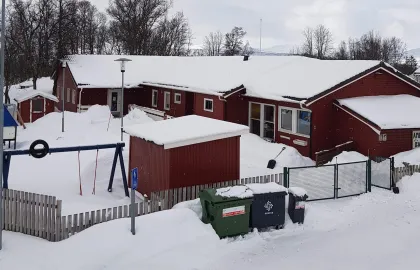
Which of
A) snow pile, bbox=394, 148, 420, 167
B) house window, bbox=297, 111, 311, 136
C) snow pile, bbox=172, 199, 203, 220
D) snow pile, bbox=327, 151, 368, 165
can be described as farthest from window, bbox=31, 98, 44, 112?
snow pile, bbox=172, 199, 203, 220

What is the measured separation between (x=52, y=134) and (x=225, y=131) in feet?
54.0

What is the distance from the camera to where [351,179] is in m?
16.6

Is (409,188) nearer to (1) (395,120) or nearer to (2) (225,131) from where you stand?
(1) (395,120)

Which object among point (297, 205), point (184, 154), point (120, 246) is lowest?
point (120, 246)

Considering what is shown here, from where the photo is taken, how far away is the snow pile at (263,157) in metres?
19.7

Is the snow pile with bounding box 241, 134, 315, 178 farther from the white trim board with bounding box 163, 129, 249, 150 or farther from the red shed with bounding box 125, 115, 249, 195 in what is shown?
the white trim board with bounding box 163, 129, 249, 150

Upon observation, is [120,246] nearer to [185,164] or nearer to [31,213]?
[31,213]

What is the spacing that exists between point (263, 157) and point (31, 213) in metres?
12.4

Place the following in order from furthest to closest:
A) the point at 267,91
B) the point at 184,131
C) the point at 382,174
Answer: the point at 267,91, the point at 382,174, the point at 184,131

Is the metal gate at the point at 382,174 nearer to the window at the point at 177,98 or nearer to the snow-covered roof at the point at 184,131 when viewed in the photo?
the snow-covered roof at the point at 184,131

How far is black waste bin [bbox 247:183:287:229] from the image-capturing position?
12680mm

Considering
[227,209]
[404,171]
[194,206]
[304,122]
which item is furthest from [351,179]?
[304,122]

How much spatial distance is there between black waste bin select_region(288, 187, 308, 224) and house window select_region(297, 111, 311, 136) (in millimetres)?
9694

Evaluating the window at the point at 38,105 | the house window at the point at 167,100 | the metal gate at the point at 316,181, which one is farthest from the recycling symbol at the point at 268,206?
the window at the point at 38,105
